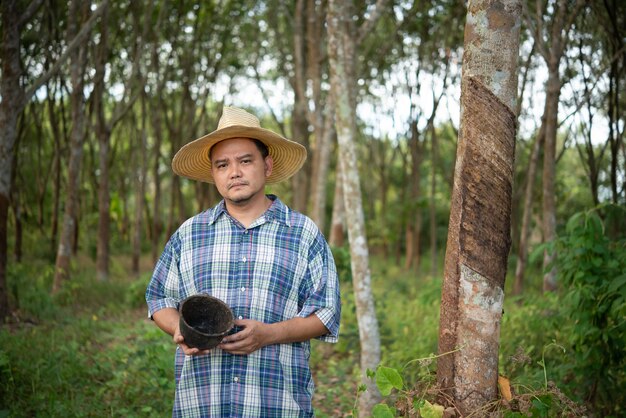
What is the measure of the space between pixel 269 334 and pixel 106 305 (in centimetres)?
797

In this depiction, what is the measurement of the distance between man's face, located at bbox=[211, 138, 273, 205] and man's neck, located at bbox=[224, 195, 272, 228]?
0.06 feet

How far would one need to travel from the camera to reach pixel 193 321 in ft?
8.13

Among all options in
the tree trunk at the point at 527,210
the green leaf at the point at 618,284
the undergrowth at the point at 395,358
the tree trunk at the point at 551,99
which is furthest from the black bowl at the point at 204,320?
the tree trunk at the point at 527,210

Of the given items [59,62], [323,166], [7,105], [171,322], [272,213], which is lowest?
[171,322]

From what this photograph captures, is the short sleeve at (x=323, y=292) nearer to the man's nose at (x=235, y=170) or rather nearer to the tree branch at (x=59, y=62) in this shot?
the man's nose at (x=235, y=170)

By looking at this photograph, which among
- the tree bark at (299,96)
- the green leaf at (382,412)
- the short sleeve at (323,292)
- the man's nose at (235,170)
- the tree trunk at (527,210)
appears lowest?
the green leaf at (382,412)

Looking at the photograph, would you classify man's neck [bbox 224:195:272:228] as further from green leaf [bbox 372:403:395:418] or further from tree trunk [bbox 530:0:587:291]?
tree trunk [bbox 530:0:587:291]

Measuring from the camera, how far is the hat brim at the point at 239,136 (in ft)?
8.91

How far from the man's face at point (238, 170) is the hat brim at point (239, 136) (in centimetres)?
5

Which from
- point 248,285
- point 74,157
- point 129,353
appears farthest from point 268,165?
point 74,157

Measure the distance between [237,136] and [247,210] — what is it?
0.32m

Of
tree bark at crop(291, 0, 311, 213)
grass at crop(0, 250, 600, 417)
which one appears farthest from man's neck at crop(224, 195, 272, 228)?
tree bark at crop(291, 0, 311, 213)

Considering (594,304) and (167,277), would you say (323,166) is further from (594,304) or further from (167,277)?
(167,277)

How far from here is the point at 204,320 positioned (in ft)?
8.08
